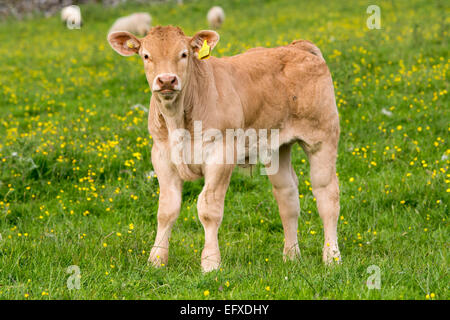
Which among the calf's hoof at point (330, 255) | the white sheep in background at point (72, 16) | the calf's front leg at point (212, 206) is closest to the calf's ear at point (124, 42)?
the calf's front leg at point (212, 206)

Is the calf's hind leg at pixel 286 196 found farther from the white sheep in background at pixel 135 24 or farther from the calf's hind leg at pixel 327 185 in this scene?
the white sheep in background at pixel 135 24

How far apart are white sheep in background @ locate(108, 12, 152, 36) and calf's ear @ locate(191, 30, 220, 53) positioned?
643 inches

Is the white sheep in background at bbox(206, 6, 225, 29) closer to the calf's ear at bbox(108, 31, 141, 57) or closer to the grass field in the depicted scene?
the grass field

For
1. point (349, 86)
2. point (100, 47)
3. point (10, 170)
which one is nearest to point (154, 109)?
point (10, 170)

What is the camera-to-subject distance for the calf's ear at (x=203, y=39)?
17.6 feet

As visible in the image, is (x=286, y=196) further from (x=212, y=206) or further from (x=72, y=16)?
(x=72, y=16)

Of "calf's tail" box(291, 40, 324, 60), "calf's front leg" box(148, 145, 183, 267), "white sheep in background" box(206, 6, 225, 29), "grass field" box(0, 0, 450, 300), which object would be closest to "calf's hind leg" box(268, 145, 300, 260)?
"grass field" box(0, 0, 450, 300)

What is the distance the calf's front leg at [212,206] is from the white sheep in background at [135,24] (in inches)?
658

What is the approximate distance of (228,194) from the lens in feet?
25.9

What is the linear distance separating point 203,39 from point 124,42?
0.73m

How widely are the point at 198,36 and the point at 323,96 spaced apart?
1624mm

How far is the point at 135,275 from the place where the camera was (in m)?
5.05

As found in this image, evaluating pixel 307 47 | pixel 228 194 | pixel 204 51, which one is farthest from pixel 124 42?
pixel 228 194

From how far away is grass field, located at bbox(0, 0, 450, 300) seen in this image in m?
Result: 4.91
